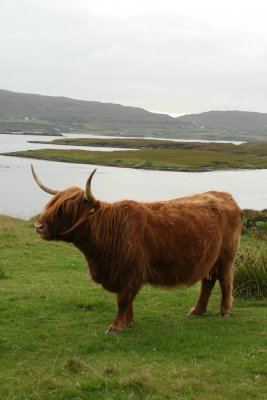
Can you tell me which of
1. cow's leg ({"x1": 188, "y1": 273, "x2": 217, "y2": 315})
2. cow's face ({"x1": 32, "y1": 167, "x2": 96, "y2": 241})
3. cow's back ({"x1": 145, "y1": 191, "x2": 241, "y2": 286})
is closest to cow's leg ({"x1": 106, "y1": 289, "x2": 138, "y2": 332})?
cow's back ({"x1": 145, "y1": 191, "x2": 241, "y2": 286})

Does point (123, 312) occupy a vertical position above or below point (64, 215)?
below

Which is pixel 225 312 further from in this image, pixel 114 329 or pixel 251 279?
pixel 114 329

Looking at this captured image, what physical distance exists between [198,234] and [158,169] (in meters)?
52.4

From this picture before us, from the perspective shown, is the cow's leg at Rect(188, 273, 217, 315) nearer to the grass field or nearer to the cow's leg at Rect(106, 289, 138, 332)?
the grass field

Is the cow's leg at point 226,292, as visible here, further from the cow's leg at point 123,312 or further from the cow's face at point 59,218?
the cow's face at point 59,218

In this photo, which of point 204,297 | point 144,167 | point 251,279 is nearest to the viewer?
point 204,297

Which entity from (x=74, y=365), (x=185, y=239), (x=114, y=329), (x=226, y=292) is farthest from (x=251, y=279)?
(x=74, y=365)

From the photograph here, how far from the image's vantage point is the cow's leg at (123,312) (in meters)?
6.32

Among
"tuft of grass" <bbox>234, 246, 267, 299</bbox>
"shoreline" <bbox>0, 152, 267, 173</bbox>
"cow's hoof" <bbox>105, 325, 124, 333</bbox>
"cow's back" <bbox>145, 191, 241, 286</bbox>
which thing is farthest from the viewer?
"shoreline" <bbox>0, 152, 267, 173</bbox>

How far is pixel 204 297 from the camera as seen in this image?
730 cm

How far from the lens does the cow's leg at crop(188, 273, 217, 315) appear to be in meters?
7.24

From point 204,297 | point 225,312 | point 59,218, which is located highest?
point 59,218

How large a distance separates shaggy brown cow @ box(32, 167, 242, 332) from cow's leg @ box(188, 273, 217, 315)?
15.5 inches

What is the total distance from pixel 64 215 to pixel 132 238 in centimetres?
84
